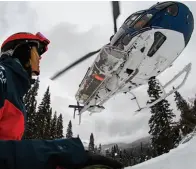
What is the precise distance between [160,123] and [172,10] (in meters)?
25.8

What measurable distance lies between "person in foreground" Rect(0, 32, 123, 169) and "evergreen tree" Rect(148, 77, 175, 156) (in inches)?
1176

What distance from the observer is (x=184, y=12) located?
945cm

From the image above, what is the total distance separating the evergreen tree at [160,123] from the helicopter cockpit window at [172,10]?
2239 centimetres

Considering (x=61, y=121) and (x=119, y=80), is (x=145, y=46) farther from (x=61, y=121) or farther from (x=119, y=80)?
(x=61, y=121)

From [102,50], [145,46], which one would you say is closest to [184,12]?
[145,46]

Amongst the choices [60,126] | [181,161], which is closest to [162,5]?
[181,161]

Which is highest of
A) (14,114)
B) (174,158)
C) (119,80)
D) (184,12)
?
(184,12)

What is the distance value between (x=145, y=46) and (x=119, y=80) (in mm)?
1929

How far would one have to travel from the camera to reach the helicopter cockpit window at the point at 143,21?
385 inches

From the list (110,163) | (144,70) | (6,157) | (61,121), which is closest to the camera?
(6,157)

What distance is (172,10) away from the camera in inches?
371

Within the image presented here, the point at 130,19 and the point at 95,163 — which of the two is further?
the point at 130,19

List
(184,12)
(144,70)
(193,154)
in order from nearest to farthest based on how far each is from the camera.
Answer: (193,154) < (184,12) < (144,70)

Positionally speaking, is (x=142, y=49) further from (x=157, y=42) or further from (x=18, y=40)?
(x=18, y=40)
